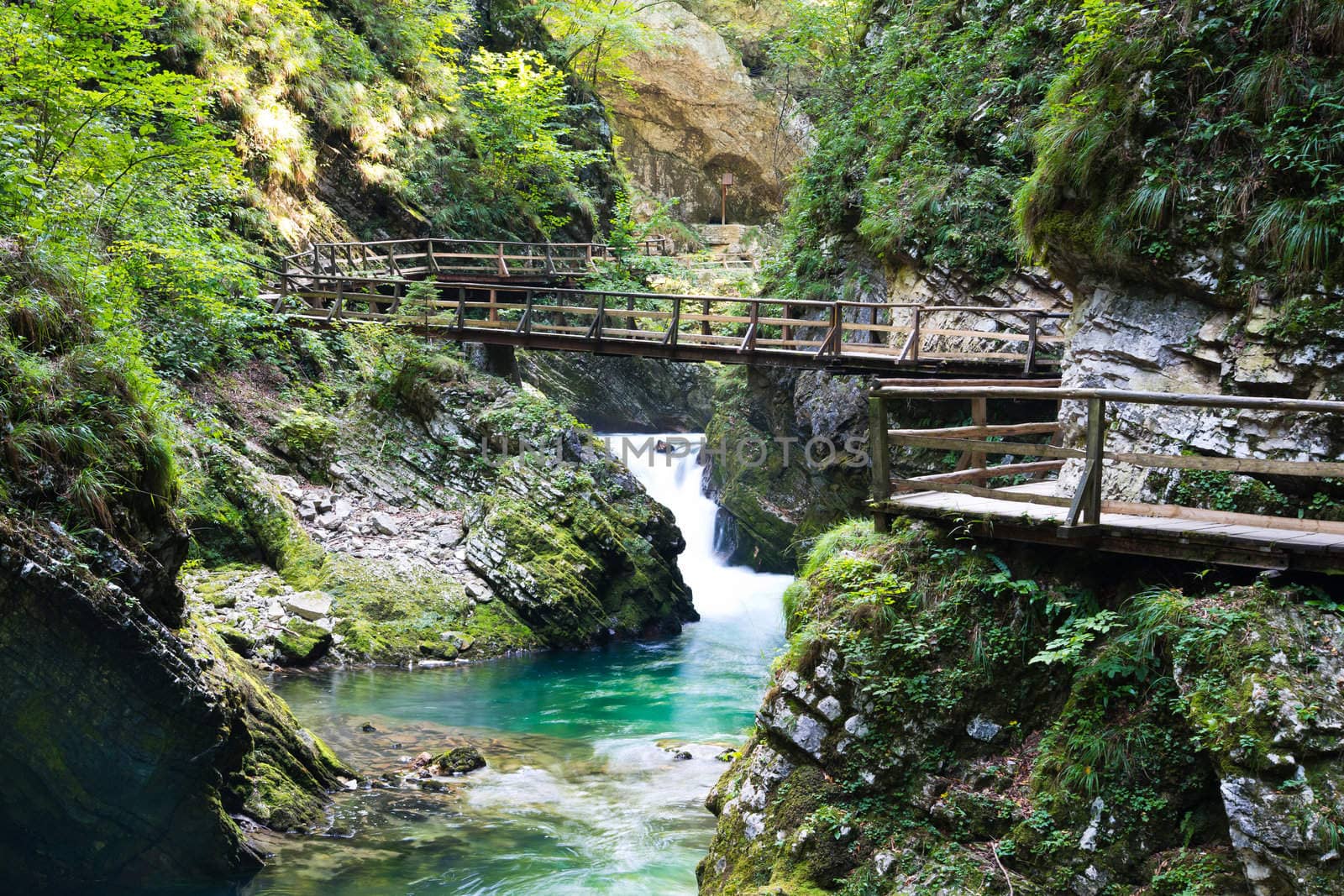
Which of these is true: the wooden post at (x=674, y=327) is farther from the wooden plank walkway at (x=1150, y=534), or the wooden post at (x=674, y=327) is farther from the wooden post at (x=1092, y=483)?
the wooden post at (x=1092, y=483)

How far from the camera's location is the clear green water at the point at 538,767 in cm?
705

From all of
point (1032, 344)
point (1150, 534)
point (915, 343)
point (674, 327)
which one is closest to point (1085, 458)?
point (1150, 534)

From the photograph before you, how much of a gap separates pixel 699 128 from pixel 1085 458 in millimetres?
35248

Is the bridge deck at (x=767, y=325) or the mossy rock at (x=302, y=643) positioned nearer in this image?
the mossy rock at (x=302, y=643)

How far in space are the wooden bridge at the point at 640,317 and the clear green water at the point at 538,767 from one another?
5.18 metres

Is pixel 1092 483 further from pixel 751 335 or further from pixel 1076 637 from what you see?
pixel 751 335

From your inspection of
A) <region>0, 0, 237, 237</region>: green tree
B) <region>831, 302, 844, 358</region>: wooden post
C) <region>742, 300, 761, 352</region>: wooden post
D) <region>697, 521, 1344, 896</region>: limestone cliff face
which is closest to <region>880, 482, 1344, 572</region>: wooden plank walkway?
<region>697, 521, 1344, 896</region>: limestone cliff face

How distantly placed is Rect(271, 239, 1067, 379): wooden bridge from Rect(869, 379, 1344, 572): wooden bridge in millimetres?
6629

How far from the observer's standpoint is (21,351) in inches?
215

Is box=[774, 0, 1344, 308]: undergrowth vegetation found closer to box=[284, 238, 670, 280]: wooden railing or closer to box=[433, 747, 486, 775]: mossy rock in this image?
box=[433, 747, 486, 775]: mossy rock

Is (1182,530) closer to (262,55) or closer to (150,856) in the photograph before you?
(150,856)

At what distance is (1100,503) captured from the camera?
5.29m

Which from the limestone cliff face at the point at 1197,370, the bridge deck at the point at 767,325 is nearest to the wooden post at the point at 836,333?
the bridge deck at the point at 767,325

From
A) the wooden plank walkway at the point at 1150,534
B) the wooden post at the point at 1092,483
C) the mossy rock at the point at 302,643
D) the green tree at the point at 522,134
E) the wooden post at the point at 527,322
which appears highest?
the green tree at the point at 522,134
